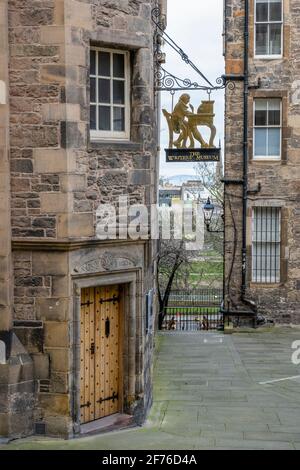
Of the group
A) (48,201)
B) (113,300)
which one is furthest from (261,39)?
(48,201)

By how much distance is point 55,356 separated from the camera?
1016cm

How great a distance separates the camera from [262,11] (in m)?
21.4

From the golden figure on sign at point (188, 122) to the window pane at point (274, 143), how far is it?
573 cm

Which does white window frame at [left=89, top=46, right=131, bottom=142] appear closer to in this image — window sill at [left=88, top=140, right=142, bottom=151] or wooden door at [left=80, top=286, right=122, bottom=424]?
window sill at [left=88, top=140, right=142, bottom=151]

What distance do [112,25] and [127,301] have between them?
421 cm

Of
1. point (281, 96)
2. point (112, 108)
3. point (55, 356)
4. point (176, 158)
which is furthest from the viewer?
point (281, 96)

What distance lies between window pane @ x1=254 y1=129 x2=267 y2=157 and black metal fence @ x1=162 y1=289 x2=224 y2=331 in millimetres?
5354

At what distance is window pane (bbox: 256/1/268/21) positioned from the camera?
21359 millimetres

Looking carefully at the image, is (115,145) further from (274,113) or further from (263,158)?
(274,113)

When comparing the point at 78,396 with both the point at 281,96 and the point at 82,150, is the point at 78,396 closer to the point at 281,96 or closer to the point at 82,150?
the point at 82,150

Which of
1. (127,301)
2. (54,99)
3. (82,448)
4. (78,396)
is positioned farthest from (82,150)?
(82,448)

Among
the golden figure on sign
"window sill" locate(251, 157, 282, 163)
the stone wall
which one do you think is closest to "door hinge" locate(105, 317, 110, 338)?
the stone wall

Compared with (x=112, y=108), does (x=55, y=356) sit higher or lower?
lower
